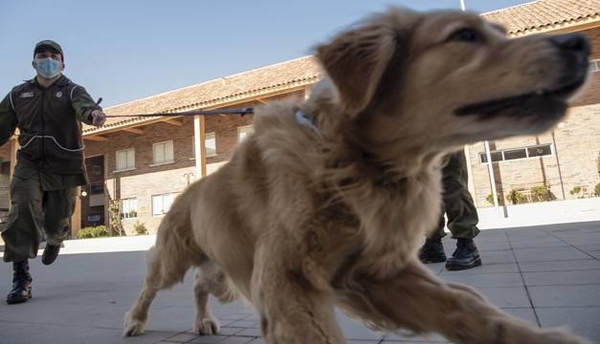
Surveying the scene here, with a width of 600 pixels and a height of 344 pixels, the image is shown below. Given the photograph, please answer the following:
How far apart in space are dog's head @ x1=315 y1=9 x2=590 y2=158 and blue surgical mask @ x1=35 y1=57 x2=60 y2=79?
405cm

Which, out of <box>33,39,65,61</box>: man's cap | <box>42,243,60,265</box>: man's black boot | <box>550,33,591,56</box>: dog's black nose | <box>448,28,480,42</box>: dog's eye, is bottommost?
<box>42,243,60,265</box>: man's black boot

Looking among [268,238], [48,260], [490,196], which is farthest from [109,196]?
[268,238]

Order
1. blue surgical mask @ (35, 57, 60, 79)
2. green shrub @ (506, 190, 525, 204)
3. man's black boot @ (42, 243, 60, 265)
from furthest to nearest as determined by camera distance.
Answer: green shrub @ (506, 190, 525, 204), man's black boot @ (42, 243, 60, 265), blue surgical mask @ (35, 57, 60, 79)

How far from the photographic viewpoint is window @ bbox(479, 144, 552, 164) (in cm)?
1722

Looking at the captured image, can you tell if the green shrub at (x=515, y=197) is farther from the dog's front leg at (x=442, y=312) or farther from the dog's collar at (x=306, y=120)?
the dog's collar at (x=306, y=120)

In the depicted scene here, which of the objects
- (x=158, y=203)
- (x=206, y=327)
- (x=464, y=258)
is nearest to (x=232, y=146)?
(x=464, y=258)

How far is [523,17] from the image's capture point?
17.6 m

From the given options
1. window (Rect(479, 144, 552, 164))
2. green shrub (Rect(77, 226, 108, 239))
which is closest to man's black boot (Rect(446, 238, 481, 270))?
window (Rect(479, 144, 552, 164))

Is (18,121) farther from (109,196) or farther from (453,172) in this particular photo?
(109,196)

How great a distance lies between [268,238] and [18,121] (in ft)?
14.0

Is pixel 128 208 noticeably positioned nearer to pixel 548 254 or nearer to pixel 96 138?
pixel 96 138

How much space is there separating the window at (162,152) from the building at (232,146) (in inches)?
2.0

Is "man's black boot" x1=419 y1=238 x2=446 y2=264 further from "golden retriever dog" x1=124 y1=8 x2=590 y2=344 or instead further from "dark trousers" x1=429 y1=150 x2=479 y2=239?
"golden retriever dog" x1=124 y1=8 x2=590 y2=344

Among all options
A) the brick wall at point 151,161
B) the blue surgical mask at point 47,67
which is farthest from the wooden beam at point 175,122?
the blue surgical mask at point 47,67
